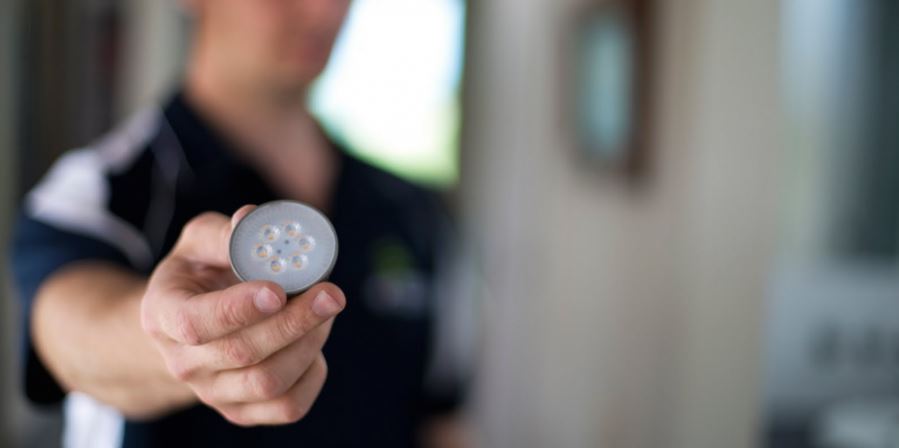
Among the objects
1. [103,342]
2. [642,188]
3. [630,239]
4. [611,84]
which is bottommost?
[630,239]

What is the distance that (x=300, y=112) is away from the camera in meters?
0.49

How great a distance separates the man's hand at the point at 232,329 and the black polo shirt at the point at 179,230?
58 mm

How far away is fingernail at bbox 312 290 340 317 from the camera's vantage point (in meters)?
0.24

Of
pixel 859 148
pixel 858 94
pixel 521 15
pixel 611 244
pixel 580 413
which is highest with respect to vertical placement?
pixel 521 15

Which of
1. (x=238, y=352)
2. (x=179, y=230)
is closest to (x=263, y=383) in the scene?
(x=238, y=352)

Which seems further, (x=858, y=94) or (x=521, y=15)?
(x=521, y=15)

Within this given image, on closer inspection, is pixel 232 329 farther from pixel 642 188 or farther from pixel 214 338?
pixel 642 188

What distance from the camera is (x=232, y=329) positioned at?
24 cm

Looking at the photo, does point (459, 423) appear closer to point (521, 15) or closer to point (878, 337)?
point (878, 337)

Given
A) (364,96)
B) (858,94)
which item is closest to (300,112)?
(364,96)

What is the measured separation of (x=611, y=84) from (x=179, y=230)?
190 cm

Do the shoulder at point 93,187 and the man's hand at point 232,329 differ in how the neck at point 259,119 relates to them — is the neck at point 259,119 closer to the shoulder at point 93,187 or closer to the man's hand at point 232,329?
the shoulder at point 93,187

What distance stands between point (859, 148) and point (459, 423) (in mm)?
1069

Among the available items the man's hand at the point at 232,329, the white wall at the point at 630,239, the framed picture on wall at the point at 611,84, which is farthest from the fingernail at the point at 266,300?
the framed picture on wall at the point at 611,84
